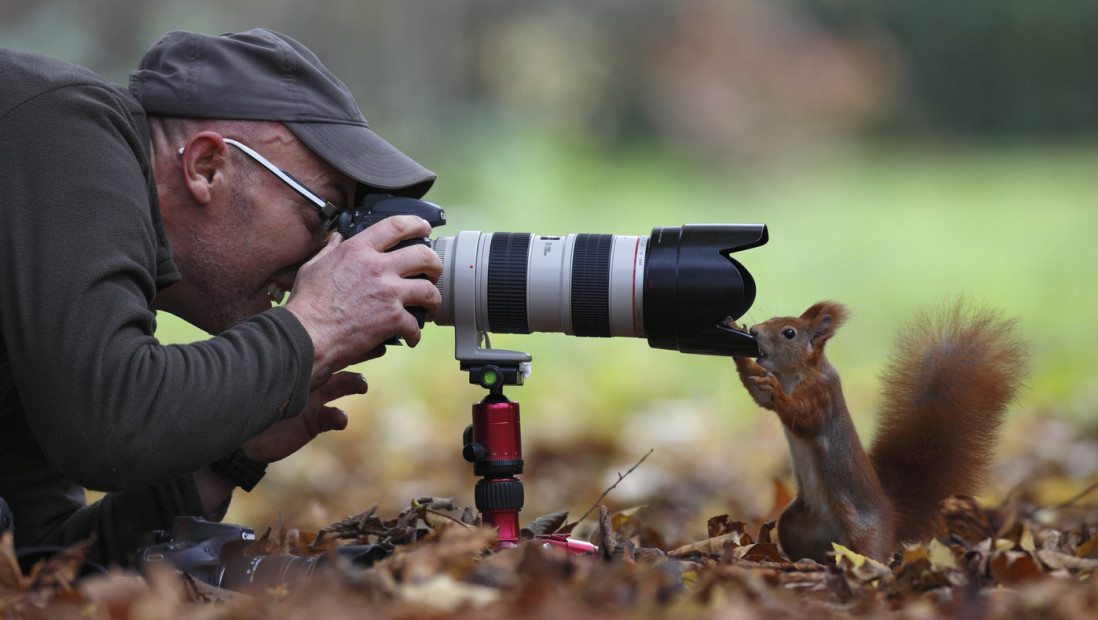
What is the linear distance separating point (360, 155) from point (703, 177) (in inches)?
287

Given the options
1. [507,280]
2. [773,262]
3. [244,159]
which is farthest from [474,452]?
[773,262]

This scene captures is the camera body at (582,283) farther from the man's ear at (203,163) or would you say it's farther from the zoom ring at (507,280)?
the man's ear at (203,163)

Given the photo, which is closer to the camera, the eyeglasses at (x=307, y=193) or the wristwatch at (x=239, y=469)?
the eyeglasses at (x=307, y=193)

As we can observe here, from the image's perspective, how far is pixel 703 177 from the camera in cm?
929

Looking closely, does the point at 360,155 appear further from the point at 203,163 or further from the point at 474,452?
the point at 474,452

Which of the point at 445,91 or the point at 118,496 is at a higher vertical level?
the point at 445,91

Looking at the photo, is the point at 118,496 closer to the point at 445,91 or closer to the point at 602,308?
the point at 602,308

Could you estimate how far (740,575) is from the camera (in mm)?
1615

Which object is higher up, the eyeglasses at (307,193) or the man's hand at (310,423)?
the eyeglasses at (307,193)

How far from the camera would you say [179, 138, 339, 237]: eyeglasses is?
2.18 meters

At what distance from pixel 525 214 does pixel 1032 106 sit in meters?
6.02

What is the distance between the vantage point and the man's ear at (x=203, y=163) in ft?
7.00

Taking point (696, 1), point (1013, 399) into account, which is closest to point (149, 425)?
point (1013, 399)

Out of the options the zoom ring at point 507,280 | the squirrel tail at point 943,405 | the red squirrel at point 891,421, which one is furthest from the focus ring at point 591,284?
the squirrel tail at point 943,405
